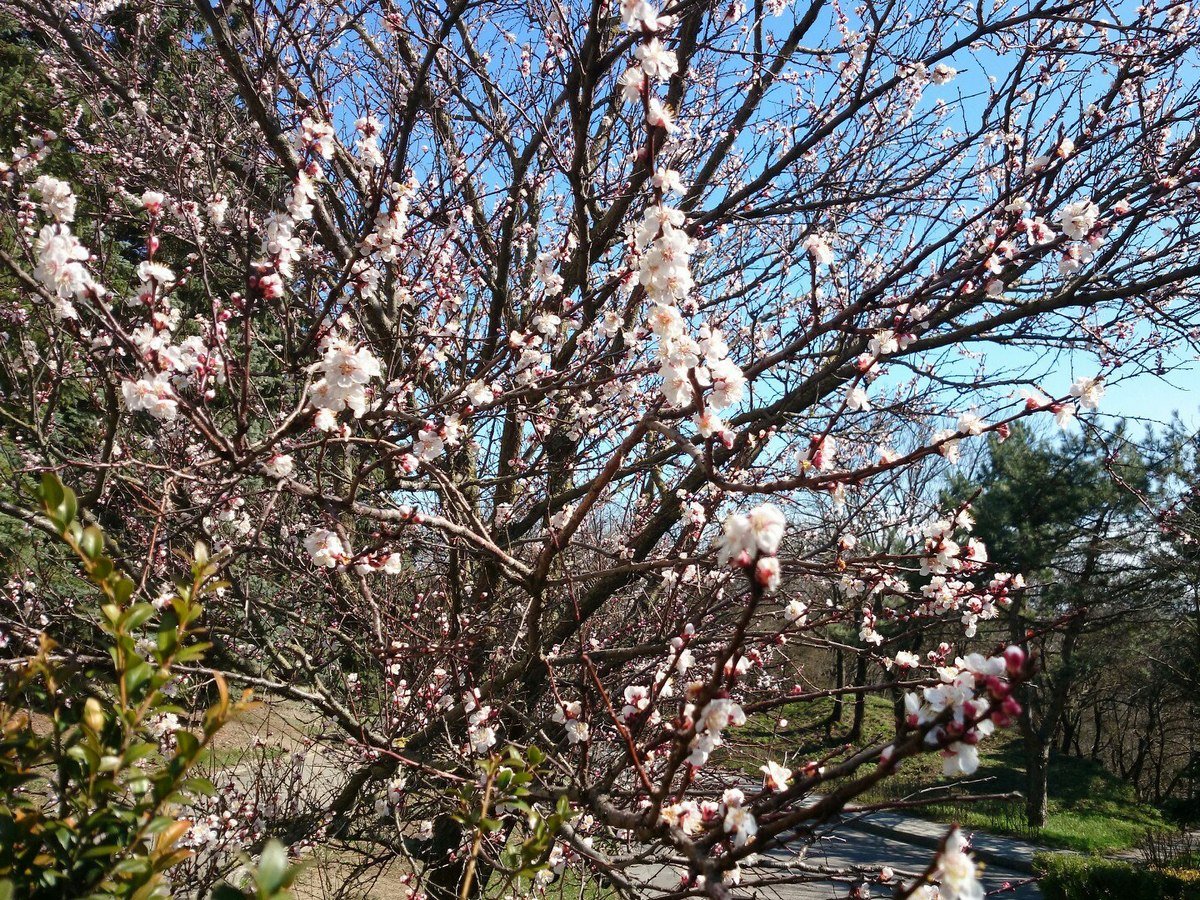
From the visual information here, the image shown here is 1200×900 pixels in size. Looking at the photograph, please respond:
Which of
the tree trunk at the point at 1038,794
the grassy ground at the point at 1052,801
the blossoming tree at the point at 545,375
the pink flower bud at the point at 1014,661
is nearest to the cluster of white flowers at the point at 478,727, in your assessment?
the blossoming tree at the point at 545,375

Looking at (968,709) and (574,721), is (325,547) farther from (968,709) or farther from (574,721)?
(968,709)

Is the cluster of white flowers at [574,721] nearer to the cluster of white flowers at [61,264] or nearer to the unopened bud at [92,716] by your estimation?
the unopened bud at [92,716]

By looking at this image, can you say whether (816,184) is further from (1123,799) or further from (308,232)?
(1123,799)

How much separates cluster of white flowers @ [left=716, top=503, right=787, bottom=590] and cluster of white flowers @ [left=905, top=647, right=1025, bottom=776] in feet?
1.10

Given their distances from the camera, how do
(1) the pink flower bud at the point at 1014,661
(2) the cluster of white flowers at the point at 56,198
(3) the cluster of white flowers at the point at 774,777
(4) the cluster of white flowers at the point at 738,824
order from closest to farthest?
(1) the pink flower bud at the point at 1014,661 → (4) the cluster of white flowers at the point at 738,824 → (3) the cluster of white flowers at the point at 774,777 → (2) the cluster of white flowers at the point at 56,198

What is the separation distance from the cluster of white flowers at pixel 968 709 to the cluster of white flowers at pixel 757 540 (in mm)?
336

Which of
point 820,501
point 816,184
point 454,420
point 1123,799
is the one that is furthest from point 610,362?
point 1123,799

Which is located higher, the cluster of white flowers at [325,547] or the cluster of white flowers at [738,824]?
the cluster of white flowers at [325,547]

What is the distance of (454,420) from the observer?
271cm

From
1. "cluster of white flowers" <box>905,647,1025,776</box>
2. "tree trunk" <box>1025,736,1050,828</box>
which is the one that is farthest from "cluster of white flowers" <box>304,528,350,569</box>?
"tree trunk" <box>1025,736,1050,828</box>

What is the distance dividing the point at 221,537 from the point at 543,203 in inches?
139

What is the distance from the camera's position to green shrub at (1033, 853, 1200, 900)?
7.88m

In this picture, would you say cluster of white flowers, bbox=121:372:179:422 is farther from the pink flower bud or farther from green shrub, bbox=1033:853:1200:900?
green shrub, bbox=1033:853:1200:900

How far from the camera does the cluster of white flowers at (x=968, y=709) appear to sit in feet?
3.19
